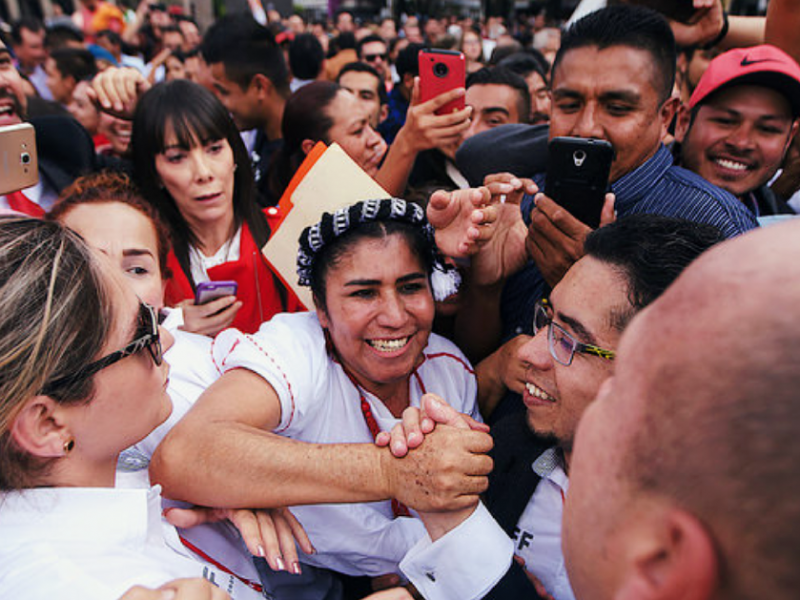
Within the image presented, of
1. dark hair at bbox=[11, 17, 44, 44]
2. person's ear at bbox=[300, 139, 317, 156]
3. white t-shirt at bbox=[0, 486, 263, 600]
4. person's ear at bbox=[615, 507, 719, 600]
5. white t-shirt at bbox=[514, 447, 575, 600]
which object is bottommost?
white t-shirt at bbox=[514, 447, 575, 600]

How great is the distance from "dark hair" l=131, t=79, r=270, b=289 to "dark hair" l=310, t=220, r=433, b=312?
3.15 feet

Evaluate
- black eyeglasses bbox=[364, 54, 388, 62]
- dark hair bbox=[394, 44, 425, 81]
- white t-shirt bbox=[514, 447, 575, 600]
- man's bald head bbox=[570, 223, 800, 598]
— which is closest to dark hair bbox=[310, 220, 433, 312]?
white t-shirt bbox=[514, 447, 575, 600]

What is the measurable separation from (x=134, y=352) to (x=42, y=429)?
0.22 meters

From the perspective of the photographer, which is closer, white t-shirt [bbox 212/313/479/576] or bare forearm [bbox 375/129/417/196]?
white t-shirt [bbox 212/313/479/576]

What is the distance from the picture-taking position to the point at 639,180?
6.75 ft

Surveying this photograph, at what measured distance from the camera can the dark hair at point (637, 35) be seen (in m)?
2.04

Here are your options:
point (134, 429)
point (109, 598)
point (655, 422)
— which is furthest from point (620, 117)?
point (109, 598)

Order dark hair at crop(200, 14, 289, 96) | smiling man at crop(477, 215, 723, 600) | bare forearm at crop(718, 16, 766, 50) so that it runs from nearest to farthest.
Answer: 1. smiling man at crop(477, 215, 723, 600)
2. bare forearm at crop(718, 16, 766, 50)
3. dark hair at crop(200, 14, 289, 96)

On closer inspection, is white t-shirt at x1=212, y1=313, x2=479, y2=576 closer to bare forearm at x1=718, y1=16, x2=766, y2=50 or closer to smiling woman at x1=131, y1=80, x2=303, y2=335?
smiling woman at x1=131, y1=80, x2=303, y2=335

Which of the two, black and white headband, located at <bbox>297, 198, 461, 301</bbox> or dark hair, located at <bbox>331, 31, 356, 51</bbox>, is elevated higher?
dark hair, located at <bbox>331, 31, 356, 51</bbox>

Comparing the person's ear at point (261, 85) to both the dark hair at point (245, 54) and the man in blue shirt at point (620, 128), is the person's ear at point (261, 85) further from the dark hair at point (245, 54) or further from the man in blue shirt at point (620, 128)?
the man in blue shirt at point (620, 128)

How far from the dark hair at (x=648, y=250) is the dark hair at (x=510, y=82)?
101 inches

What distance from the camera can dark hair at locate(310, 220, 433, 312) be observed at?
188 cm

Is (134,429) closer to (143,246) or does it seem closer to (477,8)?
(143,246)
